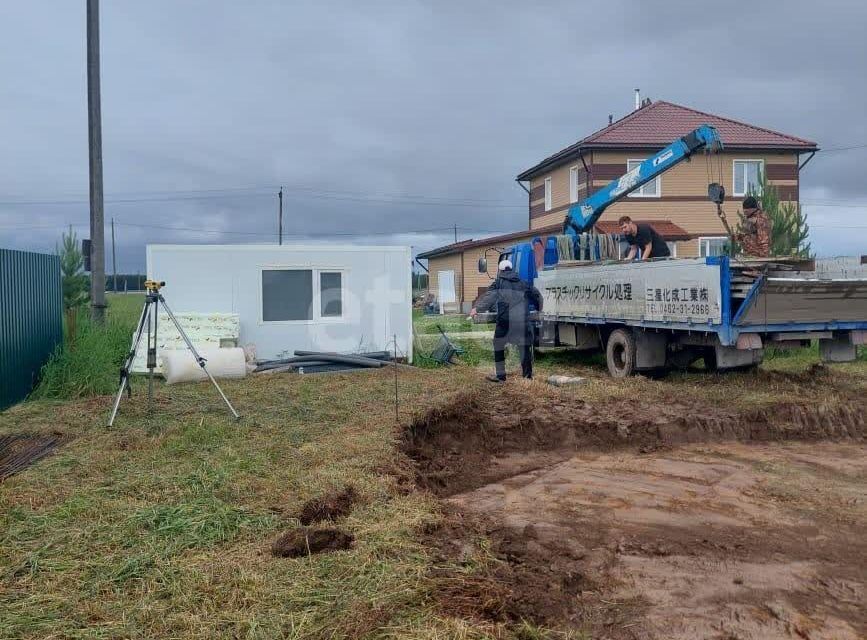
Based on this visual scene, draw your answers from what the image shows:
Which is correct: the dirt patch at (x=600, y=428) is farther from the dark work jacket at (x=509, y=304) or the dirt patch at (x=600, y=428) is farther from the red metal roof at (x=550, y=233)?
the red metal roof at (x=550, y=233)

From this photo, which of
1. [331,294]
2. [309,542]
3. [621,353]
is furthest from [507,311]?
[309,542]

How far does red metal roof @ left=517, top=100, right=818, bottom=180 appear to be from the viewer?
2634 centimetres

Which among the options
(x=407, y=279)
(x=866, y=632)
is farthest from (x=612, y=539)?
(x=407, y=279)

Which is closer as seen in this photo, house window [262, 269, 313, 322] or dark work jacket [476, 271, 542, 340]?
dark work jacket [476, 271, 542, 340]

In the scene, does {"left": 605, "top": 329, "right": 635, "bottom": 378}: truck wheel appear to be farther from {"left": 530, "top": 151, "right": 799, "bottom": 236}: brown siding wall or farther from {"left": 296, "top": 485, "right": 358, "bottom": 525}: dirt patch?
{"left": 530, "top": 151, "right": 799, "bottom": 236}: brown siding wall

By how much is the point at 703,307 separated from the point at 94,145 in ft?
34.6

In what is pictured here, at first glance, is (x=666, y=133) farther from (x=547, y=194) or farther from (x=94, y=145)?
(x=94, y=145)

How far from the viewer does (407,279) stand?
14.8 m

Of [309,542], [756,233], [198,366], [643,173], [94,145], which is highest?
[94,145]

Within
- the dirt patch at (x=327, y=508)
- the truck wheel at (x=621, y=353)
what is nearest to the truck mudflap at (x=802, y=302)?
the truck wheel at (x=621, y=353)

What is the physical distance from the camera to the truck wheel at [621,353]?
11.9m

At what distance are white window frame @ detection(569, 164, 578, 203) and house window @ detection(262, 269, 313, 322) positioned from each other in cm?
1581

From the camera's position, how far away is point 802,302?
9680 millimetres

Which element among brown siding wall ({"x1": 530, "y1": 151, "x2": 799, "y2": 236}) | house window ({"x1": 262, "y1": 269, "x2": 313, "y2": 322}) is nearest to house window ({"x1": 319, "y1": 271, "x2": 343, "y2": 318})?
house window ({"x1": 262, "y1": 269, "x2": 313, "y2": 322})
